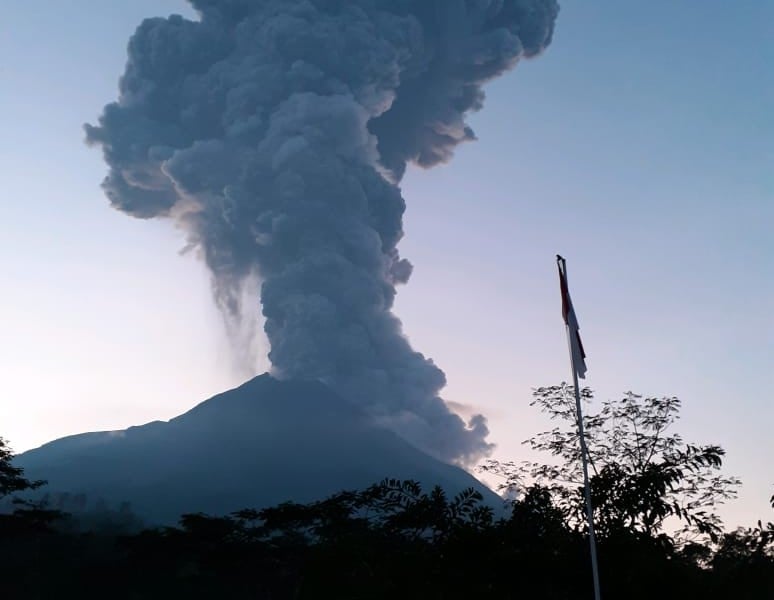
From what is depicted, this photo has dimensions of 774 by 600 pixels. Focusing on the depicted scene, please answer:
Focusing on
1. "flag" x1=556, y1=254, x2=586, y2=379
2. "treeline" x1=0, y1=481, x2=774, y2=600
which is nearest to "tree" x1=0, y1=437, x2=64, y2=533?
"treeline" x1=0, y1=481, x2=774, y2=600

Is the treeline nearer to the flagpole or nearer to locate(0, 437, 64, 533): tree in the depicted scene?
the flagpole

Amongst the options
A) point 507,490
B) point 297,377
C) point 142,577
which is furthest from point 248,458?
point 507,490

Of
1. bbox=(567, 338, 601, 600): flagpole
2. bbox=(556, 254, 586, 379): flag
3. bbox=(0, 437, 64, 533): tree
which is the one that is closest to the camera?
bbox=(567, 338, 601, 600): flagpole

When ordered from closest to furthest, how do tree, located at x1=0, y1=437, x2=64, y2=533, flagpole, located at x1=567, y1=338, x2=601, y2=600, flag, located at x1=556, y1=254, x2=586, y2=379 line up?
flagpole, located at x1=567, y1=338, x2=601, y2=600, flag, located at x1=556, y1=254, x2=586, y2=379, tree, located at x1=0, y1=437, x2=64, y2=533

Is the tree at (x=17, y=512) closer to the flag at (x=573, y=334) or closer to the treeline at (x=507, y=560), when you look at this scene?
the treeline at (x=507, y=560)

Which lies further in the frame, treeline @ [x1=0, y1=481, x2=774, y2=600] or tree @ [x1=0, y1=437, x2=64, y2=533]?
tree @ [x1=0, y1=437, x2=64, y2=533]

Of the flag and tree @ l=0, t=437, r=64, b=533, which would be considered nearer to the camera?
the flag

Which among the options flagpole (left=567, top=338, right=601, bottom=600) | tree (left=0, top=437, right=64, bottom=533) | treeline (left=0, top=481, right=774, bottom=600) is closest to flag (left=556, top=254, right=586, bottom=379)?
flagpole (left=567, top=338, right=601, bottom=600)

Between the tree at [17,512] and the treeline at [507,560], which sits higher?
the tree at [17,512]

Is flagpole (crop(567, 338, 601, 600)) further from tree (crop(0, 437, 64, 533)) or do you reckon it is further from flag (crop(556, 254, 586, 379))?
tree (crop(0, 437, 64, 533))

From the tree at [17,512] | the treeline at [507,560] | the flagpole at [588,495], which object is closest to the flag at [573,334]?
the flagpole at [588,495]

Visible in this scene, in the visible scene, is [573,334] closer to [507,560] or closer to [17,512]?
[507,560]

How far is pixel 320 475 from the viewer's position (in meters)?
190

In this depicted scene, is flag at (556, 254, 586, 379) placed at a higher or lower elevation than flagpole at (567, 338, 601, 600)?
higher
